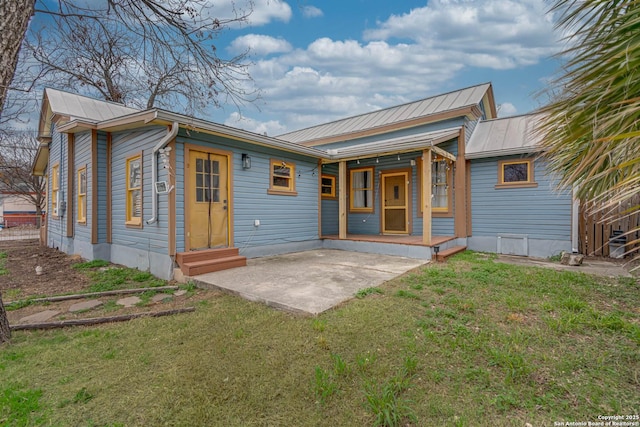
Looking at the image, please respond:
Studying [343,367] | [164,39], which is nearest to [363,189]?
[164,39]

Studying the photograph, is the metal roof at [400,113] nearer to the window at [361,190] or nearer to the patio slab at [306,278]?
the window at [361,190]

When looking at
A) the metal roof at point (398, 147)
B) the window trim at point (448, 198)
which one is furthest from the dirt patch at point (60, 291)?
the window trim at point (448, 198)

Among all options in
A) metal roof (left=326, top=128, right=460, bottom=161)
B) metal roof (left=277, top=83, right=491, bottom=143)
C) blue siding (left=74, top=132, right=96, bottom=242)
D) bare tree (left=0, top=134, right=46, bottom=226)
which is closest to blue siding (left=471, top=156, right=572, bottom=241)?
metal roof (left=326, top=128, right=460, bottom=161)

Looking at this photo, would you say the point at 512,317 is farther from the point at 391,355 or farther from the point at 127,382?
the point at 127,382

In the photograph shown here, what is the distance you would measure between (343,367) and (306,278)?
9.03 ft

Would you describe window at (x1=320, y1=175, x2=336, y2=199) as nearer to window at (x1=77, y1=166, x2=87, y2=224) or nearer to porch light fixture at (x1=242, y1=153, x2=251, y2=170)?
porch light fixture at (x1=242, y1=153, x2=251, y2=170)

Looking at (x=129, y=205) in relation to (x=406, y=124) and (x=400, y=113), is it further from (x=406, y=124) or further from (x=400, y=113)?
(x=400, y=113)

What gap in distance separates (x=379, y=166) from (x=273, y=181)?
3.81 m

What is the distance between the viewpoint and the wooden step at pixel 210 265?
5.32 m

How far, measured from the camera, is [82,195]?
796 cm

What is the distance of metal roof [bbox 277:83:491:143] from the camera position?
977 centimetres

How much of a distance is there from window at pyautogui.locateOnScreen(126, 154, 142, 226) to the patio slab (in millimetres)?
2345

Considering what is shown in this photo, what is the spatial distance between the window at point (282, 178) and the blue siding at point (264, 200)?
0.39ft

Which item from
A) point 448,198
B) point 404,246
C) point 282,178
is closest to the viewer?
point 404,246
